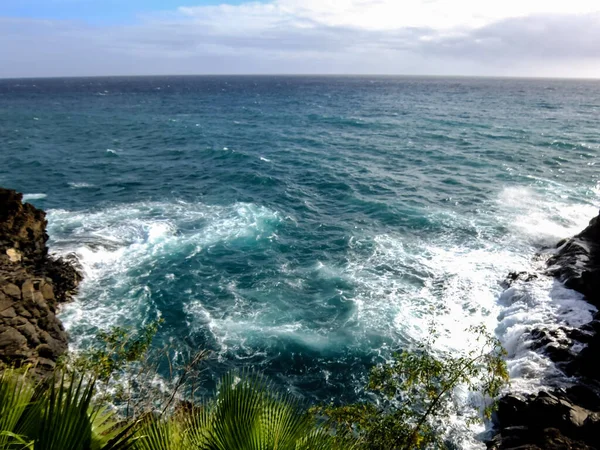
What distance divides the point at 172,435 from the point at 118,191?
139ft

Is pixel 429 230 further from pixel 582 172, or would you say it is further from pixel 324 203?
pixel 582 172

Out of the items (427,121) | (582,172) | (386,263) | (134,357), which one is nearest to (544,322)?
(386,263)

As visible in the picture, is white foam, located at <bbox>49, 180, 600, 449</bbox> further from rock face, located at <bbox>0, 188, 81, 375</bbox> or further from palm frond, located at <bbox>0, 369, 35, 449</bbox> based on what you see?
palm frond, located at <bbox>0, 369, 35, 449</bbox>

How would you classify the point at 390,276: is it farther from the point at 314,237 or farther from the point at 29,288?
the point at 29,288

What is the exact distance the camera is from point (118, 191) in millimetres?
44406

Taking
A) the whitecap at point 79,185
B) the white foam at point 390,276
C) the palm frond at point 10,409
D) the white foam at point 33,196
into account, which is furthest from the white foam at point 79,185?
the palm frond at point 10,409

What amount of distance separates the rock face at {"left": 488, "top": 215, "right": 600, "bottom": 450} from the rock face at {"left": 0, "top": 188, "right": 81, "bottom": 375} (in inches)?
804

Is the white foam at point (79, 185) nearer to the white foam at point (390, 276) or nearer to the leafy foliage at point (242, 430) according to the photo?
the white foam at point (390, 276)

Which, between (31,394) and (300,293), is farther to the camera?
(300,293)

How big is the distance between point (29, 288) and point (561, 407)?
83.3 ft

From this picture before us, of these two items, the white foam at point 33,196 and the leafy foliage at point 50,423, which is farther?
the white foam at point 33,196

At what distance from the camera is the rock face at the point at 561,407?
15.0m

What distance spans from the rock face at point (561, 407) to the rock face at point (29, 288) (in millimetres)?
20413

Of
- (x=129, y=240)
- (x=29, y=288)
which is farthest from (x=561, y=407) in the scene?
(x=129, y=240)
